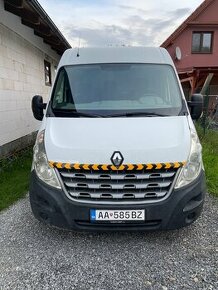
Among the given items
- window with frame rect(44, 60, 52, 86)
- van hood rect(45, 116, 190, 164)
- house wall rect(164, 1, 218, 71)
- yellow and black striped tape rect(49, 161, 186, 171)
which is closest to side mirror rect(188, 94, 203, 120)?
van hood rect(45, 116, 190, 164)

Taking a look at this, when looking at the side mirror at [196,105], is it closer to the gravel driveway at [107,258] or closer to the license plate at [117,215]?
the gravel driveway at [107,258]

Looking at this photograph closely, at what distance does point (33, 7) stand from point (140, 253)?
5.61 m

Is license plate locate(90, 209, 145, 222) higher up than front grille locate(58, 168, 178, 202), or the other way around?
front grille locate(58, 168, 178, 202)

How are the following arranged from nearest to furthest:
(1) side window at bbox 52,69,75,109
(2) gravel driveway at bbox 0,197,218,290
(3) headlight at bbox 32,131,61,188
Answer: (2) gravel driveway at bbox 0,197,218,290
(3) headlight at bbox 32,131,61,188
(1) side window at bbox 52,69,75,109

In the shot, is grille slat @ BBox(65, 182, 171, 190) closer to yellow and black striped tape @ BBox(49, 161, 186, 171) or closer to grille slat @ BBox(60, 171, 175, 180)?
grille slat @ BBox(60, 171, 175, 180)

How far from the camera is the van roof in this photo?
427 cm

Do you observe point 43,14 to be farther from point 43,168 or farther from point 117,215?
point 117,215

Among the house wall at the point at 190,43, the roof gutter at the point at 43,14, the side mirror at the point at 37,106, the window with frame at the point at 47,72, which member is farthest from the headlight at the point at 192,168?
the house wall at the point at 190,43

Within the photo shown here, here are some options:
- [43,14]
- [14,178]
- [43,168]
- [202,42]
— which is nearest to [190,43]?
[202,42]

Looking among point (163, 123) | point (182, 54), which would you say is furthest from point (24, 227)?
point (182, 54)

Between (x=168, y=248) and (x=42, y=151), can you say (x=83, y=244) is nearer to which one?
(x=168, y=248)

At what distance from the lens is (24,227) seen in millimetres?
3740

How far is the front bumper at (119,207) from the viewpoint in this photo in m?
2.99

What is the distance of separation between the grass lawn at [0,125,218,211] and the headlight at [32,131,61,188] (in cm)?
159
